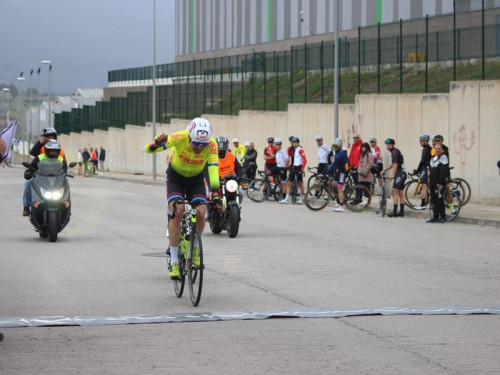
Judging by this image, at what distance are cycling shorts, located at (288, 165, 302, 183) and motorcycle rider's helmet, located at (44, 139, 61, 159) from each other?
13.9 metres

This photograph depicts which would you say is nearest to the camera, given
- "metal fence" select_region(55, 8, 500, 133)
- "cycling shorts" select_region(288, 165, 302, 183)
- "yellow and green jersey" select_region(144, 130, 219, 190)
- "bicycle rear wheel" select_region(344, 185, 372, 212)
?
"yellow and green jersey" select_region(144, 130, 219, 190)

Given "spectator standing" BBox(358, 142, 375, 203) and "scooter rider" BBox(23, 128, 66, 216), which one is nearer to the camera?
"scooter rider" BBox(23, 128, 66, 216)

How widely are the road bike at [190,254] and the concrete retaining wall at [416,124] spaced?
59.0 feet

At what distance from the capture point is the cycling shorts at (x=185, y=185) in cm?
1184

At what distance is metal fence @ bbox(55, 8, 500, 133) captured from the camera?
109 ft

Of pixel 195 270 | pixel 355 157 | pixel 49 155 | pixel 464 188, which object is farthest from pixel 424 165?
pixel 195 270

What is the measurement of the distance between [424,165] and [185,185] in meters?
14.7

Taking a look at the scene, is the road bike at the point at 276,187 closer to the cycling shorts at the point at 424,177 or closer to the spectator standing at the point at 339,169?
the spectator standing at the point at 339,169

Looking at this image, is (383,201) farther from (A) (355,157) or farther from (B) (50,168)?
(B) (50,168)

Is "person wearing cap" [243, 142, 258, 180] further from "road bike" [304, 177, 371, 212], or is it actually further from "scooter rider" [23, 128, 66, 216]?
"scooter rider" [23, 128, 66, 216]

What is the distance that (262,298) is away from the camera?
11312 mm

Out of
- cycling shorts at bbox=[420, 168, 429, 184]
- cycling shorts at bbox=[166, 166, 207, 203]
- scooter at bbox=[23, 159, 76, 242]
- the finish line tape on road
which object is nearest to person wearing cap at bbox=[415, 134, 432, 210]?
cycling shorts at bbox=[420, 168, 429, 184]

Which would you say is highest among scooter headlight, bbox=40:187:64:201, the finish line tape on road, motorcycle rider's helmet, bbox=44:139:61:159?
motorcycle rider's helmet, bbox=44:139:61:159

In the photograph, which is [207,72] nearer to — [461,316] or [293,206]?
[293,206]
